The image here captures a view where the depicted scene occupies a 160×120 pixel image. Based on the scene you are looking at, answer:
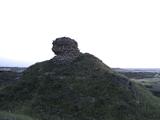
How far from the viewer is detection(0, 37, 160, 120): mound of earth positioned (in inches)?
1378

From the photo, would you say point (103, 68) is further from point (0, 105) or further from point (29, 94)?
point (0, 105)

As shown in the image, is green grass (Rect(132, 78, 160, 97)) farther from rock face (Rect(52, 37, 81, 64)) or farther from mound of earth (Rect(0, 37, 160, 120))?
rock face (Rect(52, 37, 81, 64))

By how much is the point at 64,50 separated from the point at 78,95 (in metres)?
9.67

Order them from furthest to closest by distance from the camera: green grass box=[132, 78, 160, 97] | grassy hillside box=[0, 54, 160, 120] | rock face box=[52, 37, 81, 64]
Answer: green grass box=[132, 78, 160, 97] < rock face box=[52, 37, 81, 64] < grassy hillside box=[0, 54, 160, 120]

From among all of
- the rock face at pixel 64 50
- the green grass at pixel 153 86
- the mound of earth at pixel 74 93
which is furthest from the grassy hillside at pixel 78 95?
the green grass at pixel 153 86

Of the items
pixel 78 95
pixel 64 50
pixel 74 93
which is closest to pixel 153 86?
pixel 64 50

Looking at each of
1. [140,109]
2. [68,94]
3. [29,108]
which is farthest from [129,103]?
[29,108]

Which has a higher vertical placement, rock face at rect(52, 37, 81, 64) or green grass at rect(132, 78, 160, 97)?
rock face at rect(52, 37, 81, 64)

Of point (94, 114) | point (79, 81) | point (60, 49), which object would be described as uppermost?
point (60, 49)

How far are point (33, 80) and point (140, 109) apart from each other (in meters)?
13.7

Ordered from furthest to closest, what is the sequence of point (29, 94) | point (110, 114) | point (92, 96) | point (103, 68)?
point (103, 68) → point (29, 94) → point (92, 96) → point (110, 114)

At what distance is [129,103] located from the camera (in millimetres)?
36312

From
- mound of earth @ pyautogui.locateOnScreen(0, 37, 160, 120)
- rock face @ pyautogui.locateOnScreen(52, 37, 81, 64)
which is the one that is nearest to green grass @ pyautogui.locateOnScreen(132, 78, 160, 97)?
mound of earth @ pyautogui.locateOnScreen(0, 37, 160, 120)

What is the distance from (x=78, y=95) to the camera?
3759 cm
